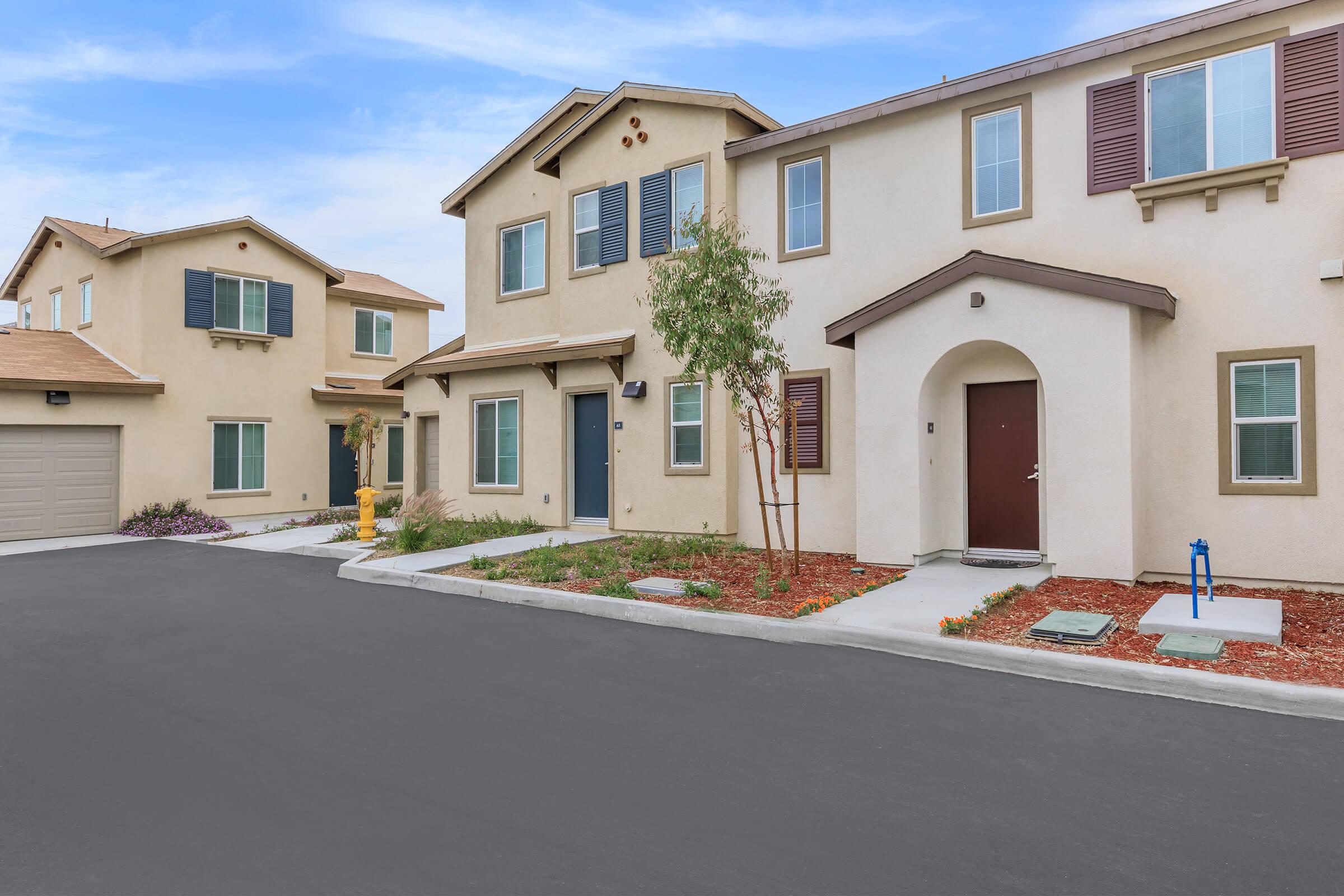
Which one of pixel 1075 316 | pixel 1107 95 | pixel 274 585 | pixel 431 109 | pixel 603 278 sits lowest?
pixel 274 585

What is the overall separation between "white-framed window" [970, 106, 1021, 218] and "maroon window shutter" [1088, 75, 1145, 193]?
832 millimetres

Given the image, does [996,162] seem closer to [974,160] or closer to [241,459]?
[974,160]

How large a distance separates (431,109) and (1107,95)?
16320 mm

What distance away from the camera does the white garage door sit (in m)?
15.8

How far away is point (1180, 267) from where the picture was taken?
888 cm

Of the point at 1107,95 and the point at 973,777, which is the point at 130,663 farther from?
→ the point at 1107,95

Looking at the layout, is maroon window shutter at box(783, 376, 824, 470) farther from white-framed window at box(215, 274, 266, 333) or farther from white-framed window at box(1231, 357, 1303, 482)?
white-framed window at box(215, 274, 266, 333)

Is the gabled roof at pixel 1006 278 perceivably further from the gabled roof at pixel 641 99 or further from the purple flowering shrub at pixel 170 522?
the purple flowering shrub at pixel 170 522

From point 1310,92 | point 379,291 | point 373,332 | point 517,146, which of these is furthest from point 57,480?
point 1310,92

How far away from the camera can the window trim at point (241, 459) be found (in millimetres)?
18375

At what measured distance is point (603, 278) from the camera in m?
13.8

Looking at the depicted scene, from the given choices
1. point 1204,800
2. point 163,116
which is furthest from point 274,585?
point 163,116

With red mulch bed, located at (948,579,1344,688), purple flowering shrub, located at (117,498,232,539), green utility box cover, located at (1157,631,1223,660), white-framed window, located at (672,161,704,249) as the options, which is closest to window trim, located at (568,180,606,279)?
white-framed window, located at (672,161,704,249)

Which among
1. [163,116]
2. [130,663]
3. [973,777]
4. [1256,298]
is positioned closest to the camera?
[973,777]
